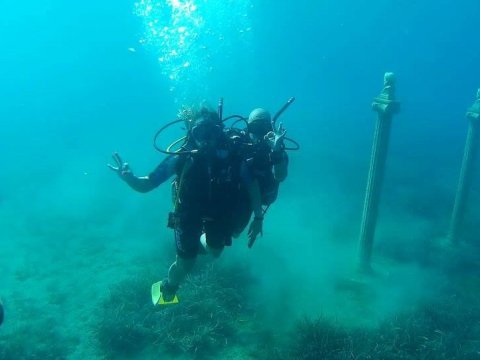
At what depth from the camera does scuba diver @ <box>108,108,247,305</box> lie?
4.61 meters

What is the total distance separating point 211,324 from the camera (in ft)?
28.2

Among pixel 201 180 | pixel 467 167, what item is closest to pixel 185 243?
pixel 201 180

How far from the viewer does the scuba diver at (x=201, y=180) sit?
15.1 feet

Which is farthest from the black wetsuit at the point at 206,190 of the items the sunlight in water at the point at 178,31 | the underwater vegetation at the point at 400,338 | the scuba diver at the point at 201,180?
the sunlight in water at the point at 178,31

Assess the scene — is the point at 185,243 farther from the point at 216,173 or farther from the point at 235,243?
the point at 235,243

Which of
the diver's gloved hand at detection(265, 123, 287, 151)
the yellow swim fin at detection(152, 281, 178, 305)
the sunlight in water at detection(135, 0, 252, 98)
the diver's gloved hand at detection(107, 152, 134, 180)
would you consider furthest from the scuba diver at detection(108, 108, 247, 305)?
the sunlight in water at detection(135, 0, 252, 98)

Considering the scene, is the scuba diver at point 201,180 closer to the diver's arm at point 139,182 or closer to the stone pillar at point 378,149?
the diver's arm at point 139,182

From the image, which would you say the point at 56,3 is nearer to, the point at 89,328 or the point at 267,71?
the point at 267,71

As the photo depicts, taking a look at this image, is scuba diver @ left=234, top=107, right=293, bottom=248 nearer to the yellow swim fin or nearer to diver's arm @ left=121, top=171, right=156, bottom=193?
diver's arm @ left=121, top=171, right=156, bottom=193

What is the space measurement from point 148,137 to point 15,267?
2883cm

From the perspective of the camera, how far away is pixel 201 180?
4.65 m

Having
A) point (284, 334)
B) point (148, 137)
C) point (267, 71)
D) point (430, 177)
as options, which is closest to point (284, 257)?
point (284, 334)

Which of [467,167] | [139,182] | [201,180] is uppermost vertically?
[467,167]

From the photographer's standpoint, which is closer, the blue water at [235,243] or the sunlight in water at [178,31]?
the blue water at [235,243]
